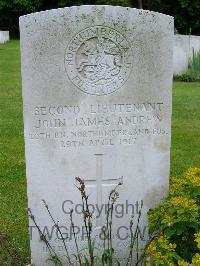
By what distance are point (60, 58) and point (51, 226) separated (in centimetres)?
120

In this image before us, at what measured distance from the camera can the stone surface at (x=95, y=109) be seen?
349 cm

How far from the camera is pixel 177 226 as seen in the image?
3.43 metres

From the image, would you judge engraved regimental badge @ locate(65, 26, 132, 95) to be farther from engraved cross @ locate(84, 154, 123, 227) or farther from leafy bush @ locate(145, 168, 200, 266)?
leafy bush @ locate(145, 168, 200, 266)

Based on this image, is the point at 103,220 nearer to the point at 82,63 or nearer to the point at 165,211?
the point at 165,211

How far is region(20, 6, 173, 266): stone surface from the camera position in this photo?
11.5 ft

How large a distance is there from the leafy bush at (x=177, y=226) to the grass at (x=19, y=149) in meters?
1.14

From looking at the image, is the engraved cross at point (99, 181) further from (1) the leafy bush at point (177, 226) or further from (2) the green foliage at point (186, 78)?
(2) the green foliage at point (186, 78)

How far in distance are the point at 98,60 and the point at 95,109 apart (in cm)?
33

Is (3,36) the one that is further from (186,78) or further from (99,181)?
(99,181)

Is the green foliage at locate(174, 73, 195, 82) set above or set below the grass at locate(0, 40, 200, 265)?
above

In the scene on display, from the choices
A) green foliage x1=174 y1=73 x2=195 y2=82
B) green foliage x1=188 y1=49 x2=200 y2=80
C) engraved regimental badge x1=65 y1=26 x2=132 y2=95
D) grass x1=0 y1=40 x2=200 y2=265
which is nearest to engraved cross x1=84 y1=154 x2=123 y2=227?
engraved regimental badge x1=65 y1=26 x2=132 y2=95

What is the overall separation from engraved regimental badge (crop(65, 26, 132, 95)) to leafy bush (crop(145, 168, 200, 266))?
84cm

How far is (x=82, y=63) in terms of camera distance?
3557 millimetres

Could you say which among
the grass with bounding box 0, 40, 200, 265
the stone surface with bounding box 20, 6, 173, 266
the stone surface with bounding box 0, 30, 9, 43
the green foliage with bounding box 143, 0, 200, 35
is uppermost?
the green foliage with bounding box 143, 0, 200, 35
